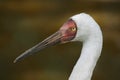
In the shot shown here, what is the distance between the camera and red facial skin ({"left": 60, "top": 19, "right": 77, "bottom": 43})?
357 centimetres

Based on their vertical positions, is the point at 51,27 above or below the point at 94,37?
below

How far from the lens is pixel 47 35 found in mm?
6395

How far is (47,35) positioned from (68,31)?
2.79 meters

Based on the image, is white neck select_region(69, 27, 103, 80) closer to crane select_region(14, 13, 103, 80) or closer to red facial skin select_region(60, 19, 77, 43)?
crane select_region(14, 13, 103, 80)

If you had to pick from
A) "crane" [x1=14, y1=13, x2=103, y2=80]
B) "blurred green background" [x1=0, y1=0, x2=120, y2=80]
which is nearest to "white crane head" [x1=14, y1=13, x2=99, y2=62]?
"crane" [x1=14, y1=13, x2=103, y2=80]

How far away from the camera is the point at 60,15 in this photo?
645 cm

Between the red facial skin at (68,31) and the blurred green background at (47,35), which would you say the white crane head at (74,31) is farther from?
the blurred green background at (47,35)

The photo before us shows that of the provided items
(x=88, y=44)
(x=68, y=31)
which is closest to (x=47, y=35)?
(x=68, y=31)

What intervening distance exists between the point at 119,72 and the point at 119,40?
1.33ft

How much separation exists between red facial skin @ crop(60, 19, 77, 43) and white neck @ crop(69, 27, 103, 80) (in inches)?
4.7

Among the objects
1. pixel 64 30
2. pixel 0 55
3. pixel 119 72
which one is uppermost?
pixel 64 30

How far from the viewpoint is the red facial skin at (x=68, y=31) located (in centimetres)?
357

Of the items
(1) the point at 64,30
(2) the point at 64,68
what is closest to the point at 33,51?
(1) the point at 64,30

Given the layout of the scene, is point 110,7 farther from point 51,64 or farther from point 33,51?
point 33,51
